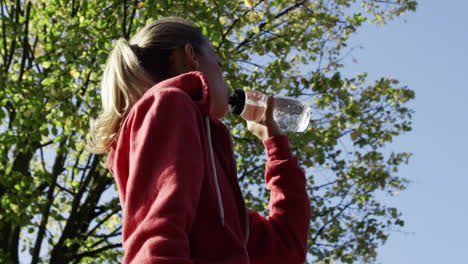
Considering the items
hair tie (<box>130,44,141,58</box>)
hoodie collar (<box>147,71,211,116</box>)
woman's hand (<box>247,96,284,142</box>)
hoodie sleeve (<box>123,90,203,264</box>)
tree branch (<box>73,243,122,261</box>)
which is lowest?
hoodie sleeve (<box>123,90,203,264</box>)

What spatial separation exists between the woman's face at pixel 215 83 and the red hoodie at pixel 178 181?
110 millimetres

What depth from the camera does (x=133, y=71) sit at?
2221 mm

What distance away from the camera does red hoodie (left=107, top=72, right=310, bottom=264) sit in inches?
68.0

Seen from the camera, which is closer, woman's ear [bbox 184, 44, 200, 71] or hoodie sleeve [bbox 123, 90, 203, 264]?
hoodie sleeve [bbox 123, 90, 203, 264]

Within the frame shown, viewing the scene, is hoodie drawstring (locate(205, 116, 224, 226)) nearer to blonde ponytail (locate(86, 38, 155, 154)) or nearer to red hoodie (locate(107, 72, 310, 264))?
red hoodie (locate(107, 72, 310, 264))

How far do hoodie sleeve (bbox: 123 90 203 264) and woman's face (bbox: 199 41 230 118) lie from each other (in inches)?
10.8

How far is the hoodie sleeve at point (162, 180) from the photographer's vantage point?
1.69 m

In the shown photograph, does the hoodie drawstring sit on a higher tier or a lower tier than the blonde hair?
lower

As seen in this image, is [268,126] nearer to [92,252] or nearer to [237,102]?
[237,102]

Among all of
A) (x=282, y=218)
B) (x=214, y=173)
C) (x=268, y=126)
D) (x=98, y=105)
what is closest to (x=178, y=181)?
(x=214, y=173)

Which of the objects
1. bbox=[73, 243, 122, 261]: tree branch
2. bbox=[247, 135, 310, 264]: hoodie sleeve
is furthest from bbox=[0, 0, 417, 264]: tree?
bbox=[247, 135, 310, 264]: hoodie sleeve

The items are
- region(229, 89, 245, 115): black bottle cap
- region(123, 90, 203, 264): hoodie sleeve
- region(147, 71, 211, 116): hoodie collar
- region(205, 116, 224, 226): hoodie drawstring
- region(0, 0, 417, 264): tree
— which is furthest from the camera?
region(0, 0, 417, 264): tree

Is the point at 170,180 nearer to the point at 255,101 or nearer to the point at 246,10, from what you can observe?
the point at 255,101

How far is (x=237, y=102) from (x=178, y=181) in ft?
2.87
